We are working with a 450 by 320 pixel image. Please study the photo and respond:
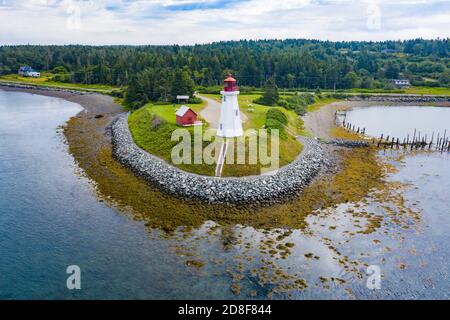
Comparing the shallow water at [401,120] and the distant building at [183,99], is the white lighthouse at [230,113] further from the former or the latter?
the shallow water at [401,120]

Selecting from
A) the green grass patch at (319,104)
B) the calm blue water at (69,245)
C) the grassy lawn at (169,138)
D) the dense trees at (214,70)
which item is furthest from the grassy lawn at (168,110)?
the green grass patch at (319,104)

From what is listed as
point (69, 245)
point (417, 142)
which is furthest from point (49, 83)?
point (69, 245)

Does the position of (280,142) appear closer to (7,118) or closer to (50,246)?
(50,246)

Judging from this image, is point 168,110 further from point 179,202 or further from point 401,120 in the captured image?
point 401,120

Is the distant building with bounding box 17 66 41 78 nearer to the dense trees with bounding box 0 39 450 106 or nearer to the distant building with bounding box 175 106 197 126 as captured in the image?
the dense trees with bounding box 0 39 450 106
